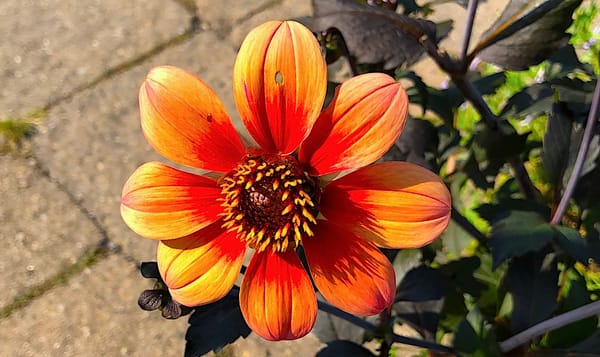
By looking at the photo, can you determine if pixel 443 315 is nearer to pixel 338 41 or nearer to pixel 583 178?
pixel 583 178

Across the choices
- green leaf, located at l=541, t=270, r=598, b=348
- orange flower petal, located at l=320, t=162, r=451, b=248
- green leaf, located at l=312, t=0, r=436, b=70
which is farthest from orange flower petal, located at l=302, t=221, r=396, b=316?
green leaf, located at l=541, t=270, r=598, b=348

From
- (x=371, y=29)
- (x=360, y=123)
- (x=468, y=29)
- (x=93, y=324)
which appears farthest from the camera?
(x=93, y=324)

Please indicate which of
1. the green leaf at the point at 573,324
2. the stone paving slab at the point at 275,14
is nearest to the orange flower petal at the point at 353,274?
the green leaf at the point at 573,324

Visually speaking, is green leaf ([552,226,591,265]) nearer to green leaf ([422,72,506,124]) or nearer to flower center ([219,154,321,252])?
green leaf ([422,72,506,124])

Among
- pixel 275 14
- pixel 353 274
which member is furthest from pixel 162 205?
pixel 275 14

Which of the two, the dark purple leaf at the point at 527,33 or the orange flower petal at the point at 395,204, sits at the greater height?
the dark purple leaf at the point at 527,33

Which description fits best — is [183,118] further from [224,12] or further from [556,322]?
[224,12]

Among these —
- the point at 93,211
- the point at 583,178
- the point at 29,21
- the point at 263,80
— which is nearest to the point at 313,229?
the point at 263,80

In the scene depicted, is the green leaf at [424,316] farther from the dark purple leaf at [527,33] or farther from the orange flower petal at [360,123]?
the orange flower petal at [360,123]
